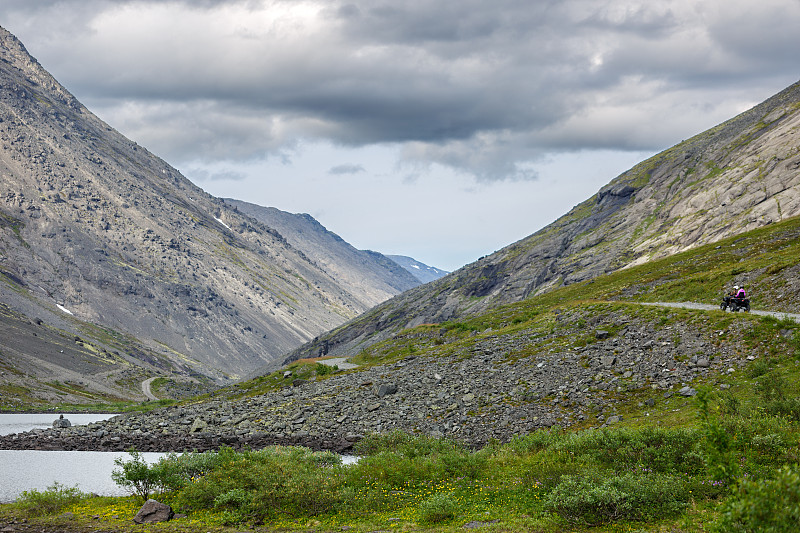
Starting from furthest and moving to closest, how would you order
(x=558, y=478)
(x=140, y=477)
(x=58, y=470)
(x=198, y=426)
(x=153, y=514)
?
(x=198, y=426)
(x=58, y=470)
(x=140, y=477)
(x=153, y=514)
(x=558, y=478)

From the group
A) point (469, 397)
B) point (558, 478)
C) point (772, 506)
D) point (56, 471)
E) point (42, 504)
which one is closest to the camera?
point (772, 506)

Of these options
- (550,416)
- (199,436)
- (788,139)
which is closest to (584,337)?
(550,416)

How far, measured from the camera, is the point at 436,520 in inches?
947

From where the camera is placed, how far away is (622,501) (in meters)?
21.6

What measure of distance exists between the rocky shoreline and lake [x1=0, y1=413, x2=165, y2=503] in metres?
3.63

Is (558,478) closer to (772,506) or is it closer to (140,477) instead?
(772,506)

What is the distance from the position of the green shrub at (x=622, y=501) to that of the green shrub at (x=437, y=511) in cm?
440

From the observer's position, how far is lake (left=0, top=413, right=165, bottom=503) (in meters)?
42.7

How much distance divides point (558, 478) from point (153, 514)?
20765mm

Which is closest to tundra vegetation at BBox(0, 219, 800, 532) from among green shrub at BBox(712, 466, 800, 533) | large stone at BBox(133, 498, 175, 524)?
green shrub at BBox(712, 466, 800, 533)

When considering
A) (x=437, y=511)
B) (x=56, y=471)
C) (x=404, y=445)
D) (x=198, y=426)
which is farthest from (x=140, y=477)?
→ (x=198, y=426)

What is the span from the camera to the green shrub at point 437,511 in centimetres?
2408

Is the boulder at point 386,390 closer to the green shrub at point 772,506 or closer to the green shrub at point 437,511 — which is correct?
the green shrub at point 437,511

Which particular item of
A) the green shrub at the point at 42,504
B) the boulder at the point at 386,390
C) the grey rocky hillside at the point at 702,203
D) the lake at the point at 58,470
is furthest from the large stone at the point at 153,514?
the grey rocky hillside at the point at 702,203
